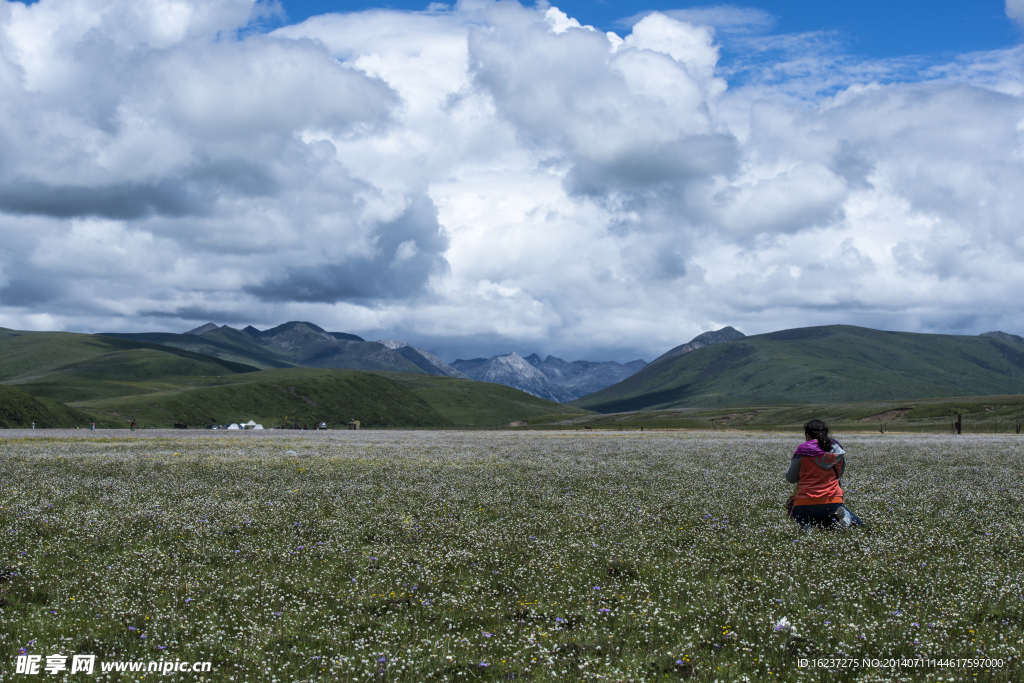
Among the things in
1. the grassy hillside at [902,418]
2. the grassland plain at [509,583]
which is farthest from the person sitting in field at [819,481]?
the grassy hillside at [902,418]

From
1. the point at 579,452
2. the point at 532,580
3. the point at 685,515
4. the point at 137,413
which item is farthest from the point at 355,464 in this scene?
the point at 137,413

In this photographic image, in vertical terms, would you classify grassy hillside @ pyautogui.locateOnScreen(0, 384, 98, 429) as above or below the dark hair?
below

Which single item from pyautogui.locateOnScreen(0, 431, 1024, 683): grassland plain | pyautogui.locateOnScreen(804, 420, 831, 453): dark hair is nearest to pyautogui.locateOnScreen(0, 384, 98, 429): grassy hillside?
pyautogui.locateOnScreen(0, 431, 1024, 683): grassland plain

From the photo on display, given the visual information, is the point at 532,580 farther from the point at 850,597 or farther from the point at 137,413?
the point at 137,413

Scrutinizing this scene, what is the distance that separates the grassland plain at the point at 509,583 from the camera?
9.67 m

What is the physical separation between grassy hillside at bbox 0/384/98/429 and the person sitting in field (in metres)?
131

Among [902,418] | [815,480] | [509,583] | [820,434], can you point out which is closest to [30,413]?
[509,583]

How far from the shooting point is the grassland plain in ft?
31.7

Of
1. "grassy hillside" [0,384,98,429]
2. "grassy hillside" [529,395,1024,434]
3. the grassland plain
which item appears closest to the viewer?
the grassland plain

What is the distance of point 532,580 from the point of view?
1317 cm

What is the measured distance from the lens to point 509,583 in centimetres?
1304

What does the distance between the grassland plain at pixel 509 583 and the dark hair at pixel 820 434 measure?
219cm

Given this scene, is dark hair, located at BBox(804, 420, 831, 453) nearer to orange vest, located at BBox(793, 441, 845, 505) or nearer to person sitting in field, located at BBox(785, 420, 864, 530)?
person sitting in field, located at BBox(785, 420, 864, 530)

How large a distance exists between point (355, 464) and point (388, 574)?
861 inches
